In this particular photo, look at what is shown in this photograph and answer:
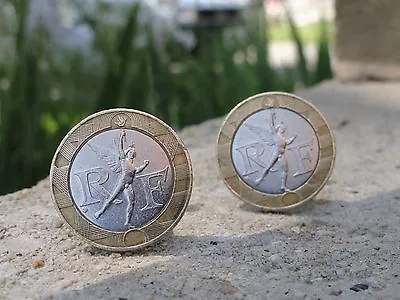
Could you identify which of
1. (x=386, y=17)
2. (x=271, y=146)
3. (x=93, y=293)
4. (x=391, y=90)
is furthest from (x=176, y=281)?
(x=386, y=17)

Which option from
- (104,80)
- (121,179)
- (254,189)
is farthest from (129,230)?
(104,80)

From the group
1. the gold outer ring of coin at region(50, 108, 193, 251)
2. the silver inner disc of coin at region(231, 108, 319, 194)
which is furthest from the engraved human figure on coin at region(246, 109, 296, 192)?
the gold outer ring of coin at region(50, 108, 193, 251)

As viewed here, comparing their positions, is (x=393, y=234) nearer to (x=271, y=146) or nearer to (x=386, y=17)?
(x=271, y=146)

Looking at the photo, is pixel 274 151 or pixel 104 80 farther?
pixel 104 80

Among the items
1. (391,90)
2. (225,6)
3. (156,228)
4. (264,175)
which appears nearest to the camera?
(156,228)

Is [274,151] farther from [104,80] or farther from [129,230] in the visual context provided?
[104,80]

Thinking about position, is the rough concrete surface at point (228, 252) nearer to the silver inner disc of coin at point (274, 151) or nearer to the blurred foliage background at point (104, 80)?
the silver inner disc of coin at point (274, 151)

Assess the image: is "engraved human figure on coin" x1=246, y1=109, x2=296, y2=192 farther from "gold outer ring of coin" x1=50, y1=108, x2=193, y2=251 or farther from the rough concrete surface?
"gold outer ring of coin" x1=50, y1=108, x2=193, y2=251

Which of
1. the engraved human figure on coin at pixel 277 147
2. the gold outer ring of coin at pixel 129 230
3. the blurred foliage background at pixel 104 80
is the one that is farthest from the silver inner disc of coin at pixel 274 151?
the blurred foliage background at pixel 104 80
